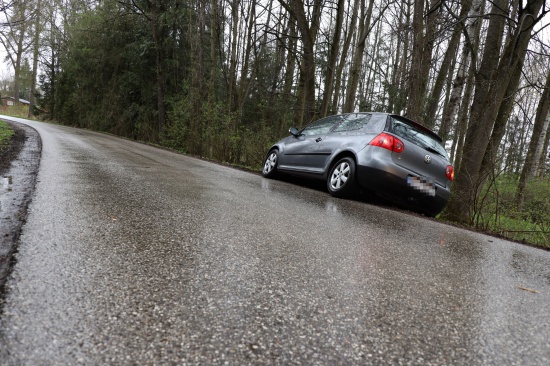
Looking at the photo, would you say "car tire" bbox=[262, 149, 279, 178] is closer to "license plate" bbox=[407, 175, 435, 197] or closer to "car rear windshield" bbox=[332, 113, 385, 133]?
"car rear windshield" bbox=[332, 113, 385, 133]

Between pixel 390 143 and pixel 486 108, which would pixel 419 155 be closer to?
pixel 390 143

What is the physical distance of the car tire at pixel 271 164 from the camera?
853 centimetres

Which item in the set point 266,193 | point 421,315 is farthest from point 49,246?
point 266,193

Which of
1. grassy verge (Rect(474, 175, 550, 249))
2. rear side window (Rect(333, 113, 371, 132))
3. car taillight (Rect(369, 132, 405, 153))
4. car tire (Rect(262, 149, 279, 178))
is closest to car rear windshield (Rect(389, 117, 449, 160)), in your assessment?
car taillight (Rect(369, 132, 405, 153))

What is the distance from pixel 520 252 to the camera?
4020mm

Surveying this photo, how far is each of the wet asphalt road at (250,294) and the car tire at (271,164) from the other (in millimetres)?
4704

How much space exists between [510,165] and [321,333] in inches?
263

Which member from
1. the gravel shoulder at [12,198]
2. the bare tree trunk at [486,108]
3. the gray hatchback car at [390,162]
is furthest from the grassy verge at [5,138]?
the bare tree trunk at [486,108]

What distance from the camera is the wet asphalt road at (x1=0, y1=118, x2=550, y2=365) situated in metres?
1.41

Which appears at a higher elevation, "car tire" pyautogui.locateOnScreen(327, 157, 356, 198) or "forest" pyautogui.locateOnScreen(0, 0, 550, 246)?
"forest" pyautogui.locateOnScreen(0, 0, 550, 246)

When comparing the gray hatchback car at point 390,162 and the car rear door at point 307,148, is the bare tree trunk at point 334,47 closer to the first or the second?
the car rear door at point 307,148

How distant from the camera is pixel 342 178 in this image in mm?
6336

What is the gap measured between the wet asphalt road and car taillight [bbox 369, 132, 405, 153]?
2.25m

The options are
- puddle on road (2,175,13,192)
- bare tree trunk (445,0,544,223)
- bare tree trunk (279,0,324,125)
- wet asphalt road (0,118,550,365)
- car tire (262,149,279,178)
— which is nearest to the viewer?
wet asphalt road (0,118,550,365)
